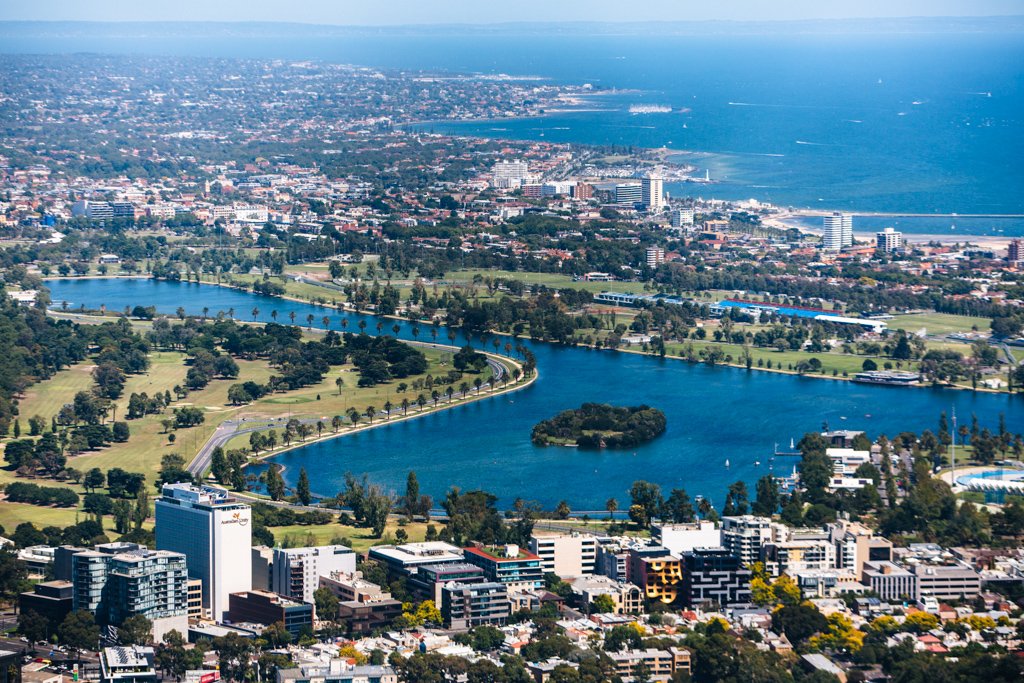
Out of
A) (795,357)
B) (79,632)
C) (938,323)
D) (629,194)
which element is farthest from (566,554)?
(629,194)

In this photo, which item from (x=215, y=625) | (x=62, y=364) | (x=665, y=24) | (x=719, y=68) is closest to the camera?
(x=215, y=625)

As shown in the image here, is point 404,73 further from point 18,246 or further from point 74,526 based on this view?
point 74,526

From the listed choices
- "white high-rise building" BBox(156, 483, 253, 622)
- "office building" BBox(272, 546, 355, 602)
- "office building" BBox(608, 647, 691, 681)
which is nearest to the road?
"white high-rise building" BBox(156, 483, 253, 622)

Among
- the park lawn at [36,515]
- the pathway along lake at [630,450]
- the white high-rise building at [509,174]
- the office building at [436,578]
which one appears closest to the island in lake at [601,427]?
the pathway along lake at [630,450]

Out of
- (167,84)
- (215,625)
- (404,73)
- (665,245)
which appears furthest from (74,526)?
(404,73)

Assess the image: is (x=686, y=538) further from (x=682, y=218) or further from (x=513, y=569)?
(x=682, y=218)
